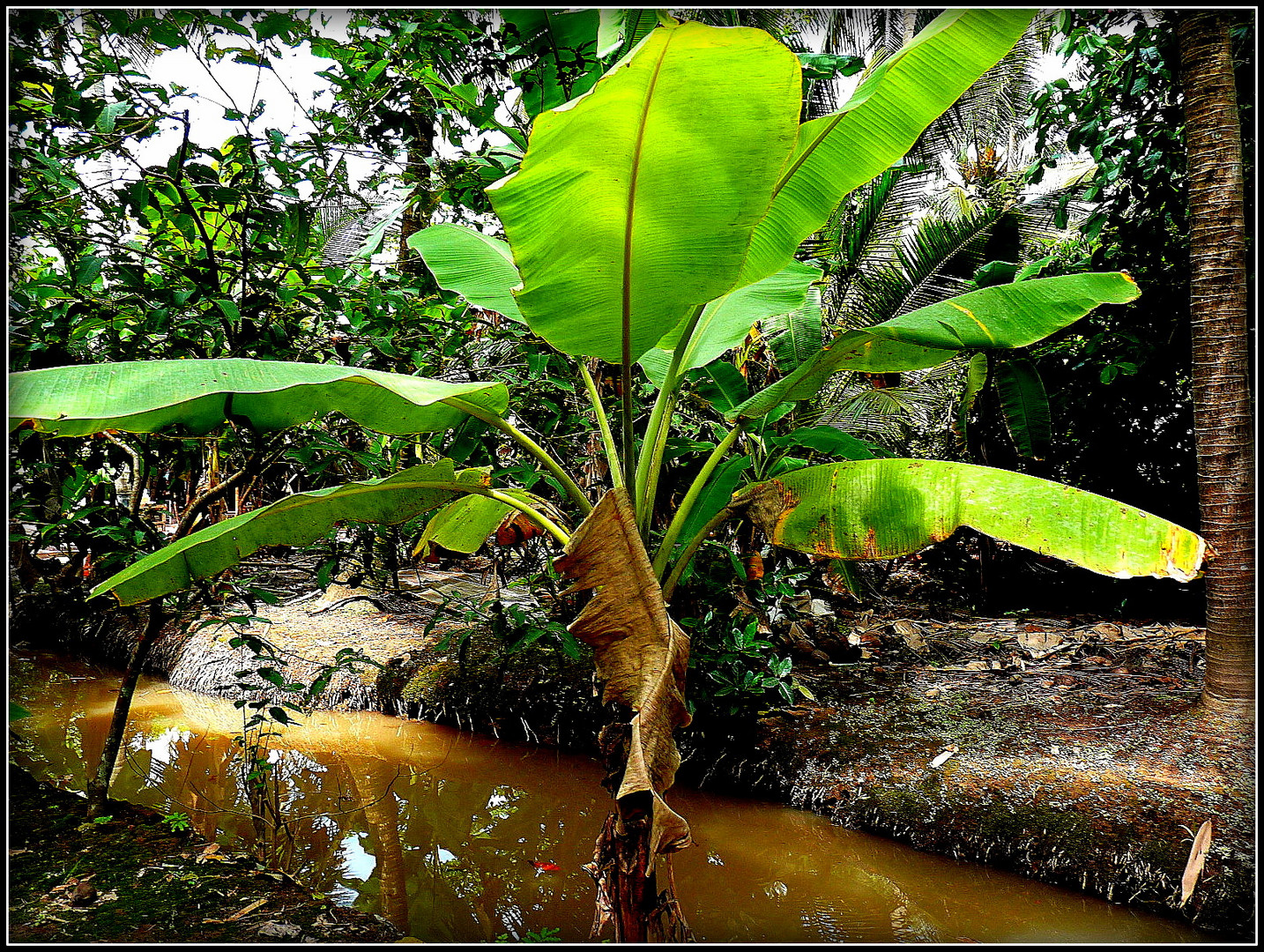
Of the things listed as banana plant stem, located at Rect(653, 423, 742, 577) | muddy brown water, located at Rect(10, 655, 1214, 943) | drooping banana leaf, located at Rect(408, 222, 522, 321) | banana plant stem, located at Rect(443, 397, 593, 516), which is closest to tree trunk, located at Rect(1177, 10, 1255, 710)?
muddy brown water, located at Rect(10, 655, 1214, 943)

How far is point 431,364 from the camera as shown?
3576mm

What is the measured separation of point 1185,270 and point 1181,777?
11.1 ft

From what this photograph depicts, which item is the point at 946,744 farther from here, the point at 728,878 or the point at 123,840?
the point at 123,840

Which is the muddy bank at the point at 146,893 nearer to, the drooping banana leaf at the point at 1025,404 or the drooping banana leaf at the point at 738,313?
the drooping banana leaf at the point at 738,313

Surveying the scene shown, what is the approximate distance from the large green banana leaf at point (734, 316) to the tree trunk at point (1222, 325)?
2187mm

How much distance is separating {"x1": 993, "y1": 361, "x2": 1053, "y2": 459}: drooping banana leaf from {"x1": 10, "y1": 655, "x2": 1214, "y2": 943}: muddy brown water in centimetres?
192

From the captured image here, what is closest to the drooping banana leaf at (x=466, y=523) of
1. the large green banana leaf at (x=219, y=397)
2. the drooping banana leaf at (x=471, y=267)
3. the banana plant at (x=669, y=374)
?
the banana plant at (x=669, y=374)

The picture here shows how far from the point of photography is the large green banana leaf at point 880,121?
1729 mm

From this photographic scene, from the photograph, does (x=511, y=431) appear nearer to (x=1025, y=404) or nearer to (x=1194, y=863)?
(x=1025, y=404)

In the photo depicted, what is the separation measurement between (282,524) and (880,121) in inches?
77.9

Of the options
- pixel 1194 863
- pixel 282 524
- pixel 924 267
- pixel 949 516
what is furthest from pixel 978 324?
pixel 924 267

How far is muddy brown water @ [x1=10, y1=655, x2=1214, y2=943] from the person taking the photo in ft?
8.52

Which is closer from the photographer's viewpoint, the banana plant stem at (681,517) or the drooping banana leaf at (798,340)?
the banana plant stem at (681,517)

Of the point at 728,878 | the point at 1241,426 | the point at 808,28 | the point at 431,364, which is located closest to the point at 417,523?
the point at 431,364
